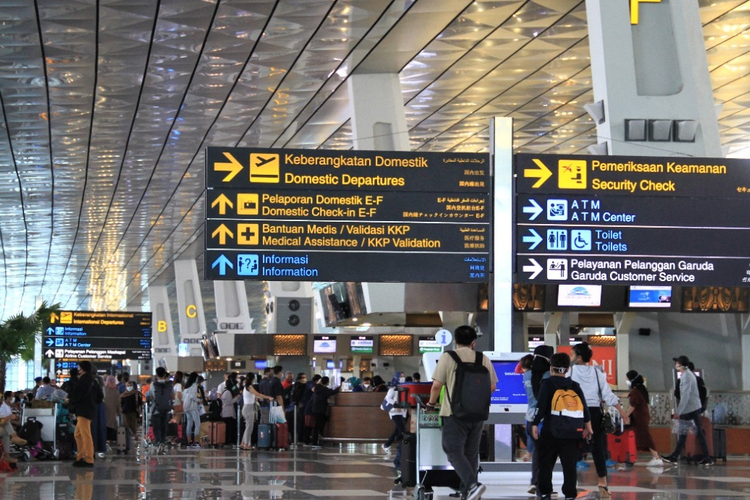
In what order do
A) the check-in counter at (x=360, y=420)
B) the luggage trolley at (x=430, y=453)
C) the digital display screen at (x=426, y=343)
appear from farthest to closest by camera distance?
the digital display screen at (x=426, y=343)
the check-in counter at (x=360, y=420)
the luggage trolley at (x=430, y=453)

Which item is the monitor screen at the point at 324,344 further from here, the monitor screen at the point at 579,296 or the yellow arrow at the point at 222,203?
the yellow arrow at the point at 222,203

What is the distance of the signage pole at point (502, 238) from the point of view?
1114 cm

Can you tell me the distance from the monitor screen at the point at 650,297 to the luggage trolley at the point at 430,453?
733cm

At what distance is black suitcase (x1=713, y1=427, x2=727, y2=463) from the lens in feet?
53.2

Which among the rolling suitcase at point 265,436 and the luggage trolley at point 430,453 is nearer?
the luggage trolley at point 430,453

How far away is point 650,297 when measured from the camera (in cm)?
1631

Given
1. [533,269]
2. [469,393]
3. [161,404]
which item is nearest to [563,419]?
[469,393]

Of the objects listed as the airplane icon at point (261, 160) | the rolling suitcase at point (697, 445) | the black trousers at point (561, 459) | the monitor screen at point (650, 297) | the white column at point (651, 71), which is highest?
the white column at point (651, 71)

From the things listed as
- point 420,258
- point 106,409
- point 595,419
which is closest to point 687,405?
point 595,419

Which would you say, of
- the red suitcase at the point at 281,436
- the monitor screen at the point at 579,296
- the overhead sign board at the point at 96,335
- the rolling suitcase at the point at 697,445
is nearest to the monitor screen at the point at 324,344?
the overhead sign board at the point at 96,335

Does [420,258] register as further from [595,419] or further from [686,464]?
[686,464]

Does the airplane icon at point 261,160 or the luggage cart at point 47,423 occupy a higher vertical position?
the airplane icon at point 261,160

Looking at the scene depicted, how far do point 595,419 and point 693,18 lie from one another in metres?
7.36

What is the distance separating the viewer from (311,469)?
568 inches
